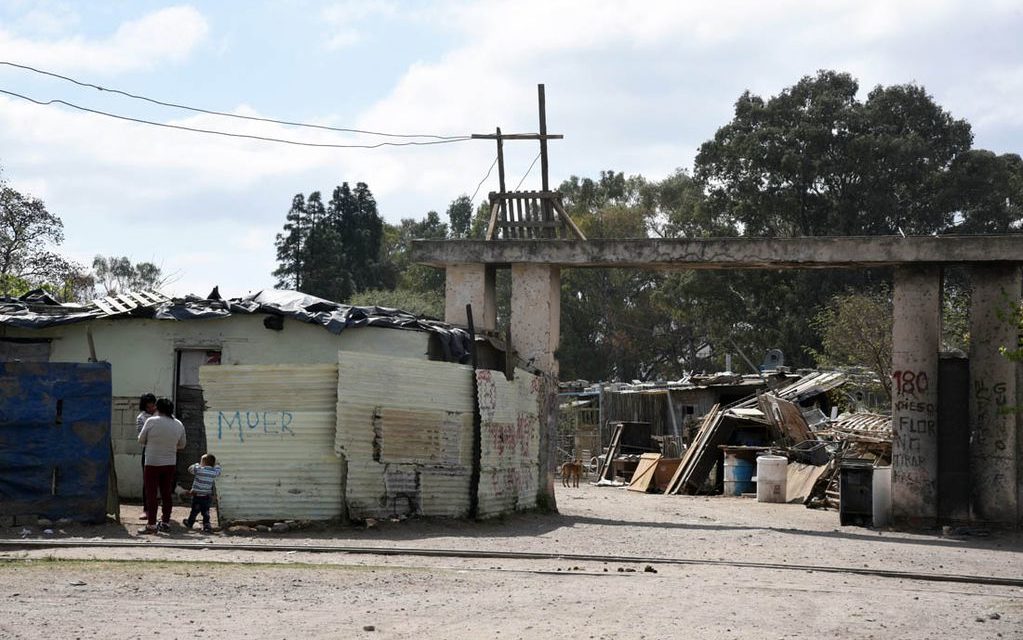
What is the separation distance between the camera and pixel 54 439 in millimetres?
14547

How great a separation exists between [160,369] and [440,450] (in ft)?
16.6

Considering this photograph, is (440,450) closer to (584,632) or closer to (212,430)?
(212,430)

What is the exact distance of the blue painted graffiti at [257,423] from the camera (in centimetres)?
1466

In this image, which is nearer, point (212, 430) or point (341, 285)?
point (212, 430)

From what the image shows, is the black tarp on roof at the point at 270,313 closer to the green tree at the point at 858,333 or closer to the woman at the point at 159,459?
the woman at the point at 159,459

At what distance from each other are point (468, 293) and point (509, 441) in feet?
10.0

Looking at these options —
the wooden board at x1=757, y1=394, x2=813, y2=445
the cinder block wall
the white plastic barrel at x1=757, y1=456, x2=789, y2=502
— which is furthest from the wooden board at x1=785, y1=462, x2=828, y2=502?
the cinder block wall

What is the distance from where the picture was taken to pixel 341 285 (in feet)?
199

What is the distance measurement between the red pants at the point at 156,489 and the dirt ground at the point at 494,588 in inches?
12.3

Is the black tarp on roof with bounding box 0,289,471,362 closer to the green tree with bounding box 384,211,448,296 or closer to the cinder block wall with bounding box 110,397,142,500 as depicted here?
the cinder block wall with bounding box 110,397,142,500

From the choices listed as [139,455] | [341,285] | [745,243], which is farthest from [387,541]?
[341,285]

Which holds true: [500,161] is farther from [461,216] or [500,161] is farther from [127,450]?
[461,216]

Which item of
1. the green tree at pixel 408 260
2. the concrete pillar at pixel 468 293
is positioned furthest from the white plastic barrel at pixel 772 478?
the green tree at pixel 408 260

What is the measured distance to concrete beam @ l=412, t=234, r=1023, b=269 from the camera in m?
17.7
